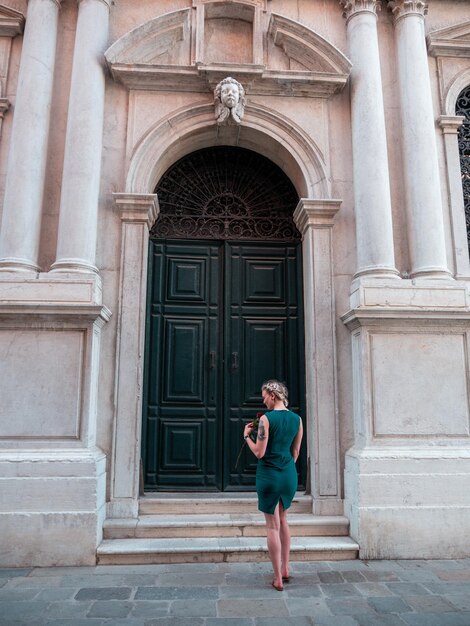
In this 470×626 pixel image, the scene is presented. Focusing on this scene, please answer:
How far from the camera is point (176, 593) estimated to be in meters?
4.37

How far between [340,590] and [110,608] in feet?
6.17

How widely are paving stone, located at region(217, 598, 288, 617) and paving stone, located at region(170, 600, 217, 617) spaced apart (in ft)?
0.18

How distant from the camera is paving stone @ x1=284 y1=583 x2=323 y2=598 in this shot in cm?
432

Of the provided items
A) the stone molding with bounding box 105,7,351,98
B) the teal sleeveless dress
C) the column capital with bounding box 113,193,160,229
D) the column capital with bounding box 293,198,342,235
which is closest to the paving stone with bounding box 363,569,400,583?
the teal sleeveless dress

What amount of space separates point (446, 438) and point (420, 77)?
4492 millimetres

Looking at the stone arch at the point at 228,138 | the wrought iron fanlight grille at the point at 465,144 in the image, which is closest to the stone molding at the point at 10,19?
the stone arch at the point at 228,138

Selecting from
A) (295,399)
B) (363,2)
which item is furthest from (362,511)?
(363,2)

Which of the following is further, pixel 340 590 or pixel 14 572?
pixel 14 572

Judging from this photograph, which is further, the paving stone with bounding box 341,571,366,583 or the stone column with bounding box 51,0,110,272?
the stone column with bounding box 51,0,110,272

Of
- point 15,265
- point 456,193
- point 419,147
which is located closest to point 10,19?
point 15,265

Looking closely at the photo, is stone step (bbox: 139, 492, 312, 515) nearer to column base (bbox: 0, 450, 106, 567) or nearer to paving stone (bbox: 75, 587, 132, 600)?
column base (bbox: 0, 450, 106, 567)

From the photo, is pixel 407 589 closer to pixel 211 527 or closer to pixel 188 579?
pixel 188 579

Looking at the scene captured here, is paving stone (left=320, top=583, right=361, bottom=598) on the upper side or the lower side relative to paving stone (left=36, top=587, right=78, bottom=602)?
lower

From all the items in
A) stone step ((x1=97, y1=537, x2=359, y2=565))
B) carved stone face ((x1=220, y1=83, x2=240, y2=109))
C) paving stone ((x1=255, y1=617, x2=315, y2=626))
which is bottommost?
paving stone ((x1=255, y1=617, x2=315, y2=626))
